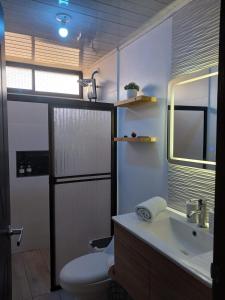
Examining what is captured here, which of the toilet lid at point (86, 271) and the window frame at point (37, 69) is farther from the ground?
the window frame at point (37, 69)

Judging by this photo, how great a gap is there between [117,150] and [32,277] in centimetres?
166

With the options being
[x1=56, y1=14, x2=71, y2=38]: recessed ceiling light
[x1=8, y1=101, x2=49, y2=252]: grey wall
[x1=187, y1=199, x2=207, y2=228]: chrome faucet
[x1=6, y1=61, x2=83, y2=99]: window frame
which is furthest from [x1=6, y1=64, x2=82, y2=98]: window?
[x1=187, y1=199, x2=207, y2=228]: chrome faucet

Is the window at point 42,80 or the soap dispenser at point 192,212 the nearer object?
the soap dispenser at point 192,212

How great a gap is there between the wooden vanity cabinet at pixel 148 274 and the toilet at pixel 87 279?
173 millimetres

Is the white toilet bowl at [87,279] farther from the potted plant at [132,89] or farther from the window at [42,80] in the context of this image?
the window at [42,80]

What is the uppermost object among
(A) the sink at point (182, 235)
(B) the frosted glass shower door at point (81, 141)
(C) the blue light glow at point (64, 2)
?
(C) the blue light glow at point (64, 2)

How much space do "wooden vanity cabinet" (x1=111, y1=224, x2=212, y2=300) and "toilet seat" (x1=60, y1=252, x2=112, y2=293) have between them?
6.7 inches

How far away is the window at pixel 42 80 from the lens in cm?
309

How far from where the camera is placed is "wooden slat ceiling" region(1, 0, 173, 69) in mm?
1728

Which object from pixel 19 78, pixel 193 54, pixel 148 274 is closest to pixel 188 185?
pixel 148 274

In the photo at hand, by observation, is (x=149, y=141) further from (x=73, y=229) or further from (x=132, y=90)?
(x=73, y=229)

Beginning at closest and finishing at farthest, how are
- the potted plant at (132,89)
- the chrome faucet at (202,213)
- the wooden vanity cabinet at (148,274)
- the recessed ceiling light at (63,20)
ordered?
the wooden vanity cabinet at (148,274) < the chrome faucet at (202,213) < the recessed ceiling light at (63,20) < the potted plant at (132,89)

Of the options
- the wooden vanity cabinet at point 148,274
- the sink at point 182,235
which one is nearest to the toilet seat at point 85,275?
the wooden vanity cabinet at point 148,274

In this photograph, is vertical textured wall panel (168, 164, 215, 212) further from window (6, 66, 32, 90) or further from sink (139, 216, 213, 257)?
window (6, 66, 32, 90)
